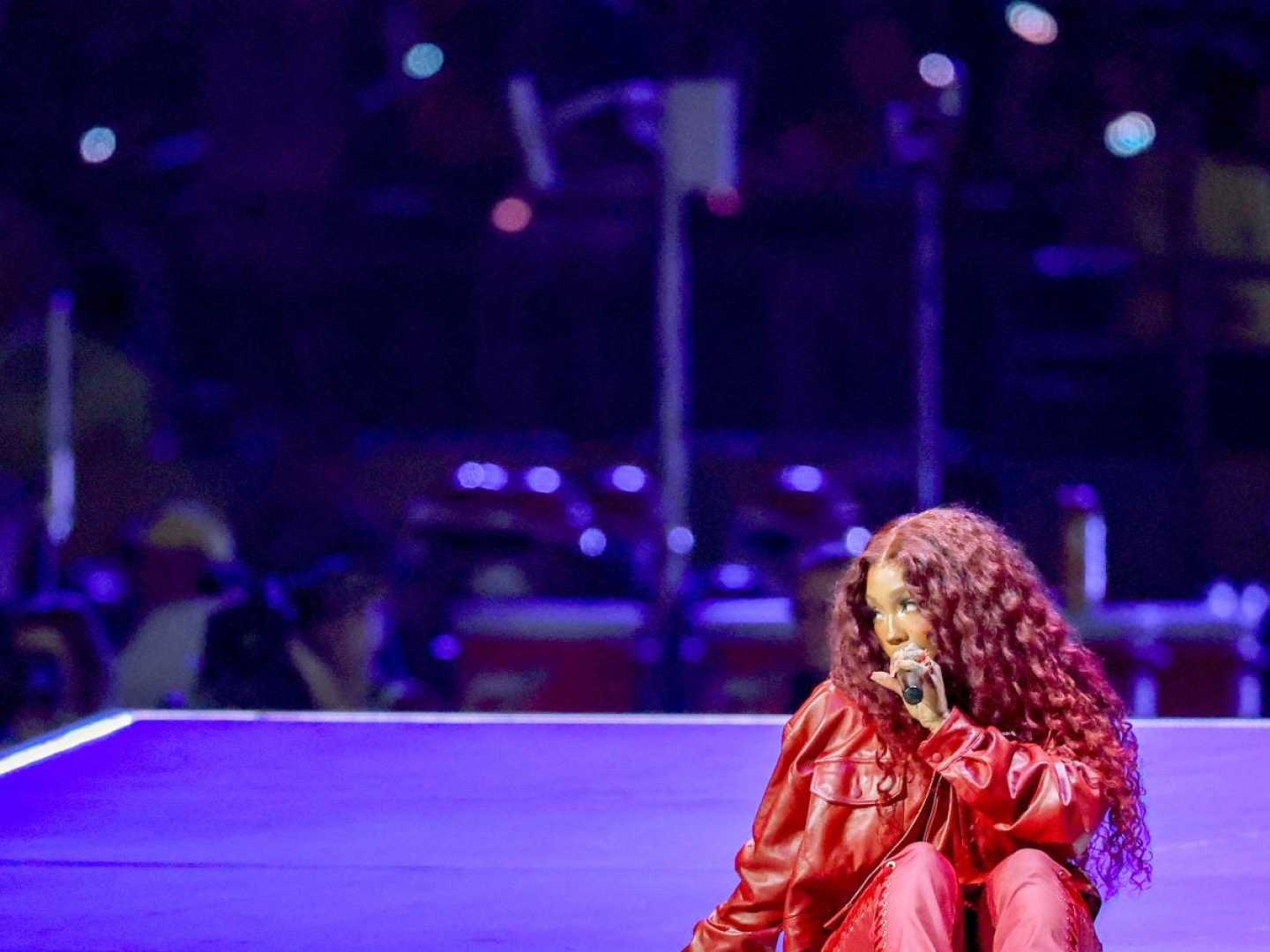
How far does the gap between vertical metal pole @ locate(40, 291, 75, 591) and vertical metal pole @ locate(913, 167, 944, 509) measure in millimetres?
2629

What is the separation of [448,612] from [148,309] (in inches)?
61.8

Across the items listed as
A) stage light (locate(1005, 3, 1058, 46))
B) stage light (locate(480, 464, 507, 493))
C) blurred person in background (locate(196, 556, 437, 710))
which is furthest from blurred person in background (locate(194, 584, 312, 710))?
stage light (locate(1005, 3, 1058, 46))

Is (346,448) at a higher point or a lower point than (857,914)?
higher

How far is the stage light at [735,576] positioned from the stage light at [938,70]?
1.57 m

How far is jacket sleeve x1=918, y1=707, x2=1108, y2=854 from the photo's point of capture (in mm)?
1310

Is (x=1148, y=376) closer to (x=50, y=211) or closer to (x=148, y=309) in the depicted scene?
(x=148, y=309)

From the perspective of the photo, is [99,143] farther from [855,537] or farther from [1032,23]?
[1032,23]

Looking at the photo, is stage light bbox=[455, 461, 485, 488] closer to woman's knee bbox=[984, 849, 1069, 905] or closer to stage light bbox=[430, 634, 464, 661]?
stage light bbox=[430, 634, 464, 661]

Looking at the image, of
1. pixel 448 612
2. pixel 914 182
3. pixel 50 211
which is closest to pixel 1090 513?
pixel 914 182

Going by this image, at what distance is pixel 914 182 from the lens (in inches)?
196

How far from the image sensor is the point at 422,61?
506 cm

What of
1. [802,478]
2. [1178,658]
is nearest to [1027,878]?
[1178,658]

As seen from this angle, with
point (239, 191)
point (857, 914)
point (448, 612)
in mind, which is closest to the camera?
point (857, 914)

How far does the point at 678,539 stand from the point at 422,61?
1.81 metres
